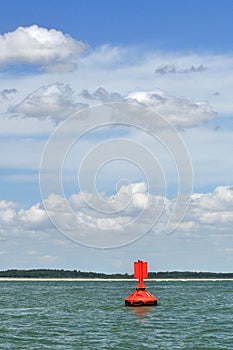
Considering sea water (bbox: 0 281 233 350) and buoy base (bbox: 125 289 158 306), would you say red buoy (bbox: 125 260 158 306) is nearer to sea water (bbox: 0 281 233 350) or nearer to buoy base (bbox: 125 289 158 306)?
buoy base (bbox: 125 289 158 306)

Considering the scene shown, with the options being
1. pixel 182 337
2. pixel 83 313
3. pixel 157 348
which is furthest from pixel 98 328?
pixel 83 313

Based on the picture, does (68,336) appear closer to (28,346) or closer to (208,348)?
(28,346)

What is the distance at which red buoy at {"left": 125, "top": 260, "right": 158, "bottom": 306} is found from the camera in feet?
226

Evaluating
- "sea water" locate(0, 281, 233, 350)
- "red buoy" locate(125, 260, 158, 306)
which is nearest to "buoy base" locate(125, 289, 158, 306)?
"red buoy" locate(125, 260, 158, 306)

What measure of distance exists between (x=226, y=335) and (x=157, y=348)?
8.94 meters

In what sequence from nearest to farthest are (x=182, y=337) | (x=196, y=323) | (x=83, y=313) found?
(x=182, y=337), (x=196, y=323), (x=83, y=313)

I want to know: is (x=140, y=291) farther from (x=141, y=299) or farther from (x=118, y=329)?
(x=118, y=329)

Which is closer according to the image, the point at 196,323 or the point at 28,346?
the point at 28,346

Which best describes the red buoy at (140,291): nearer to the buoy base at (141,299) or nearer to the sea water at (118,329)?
the buoy base at (141,299)

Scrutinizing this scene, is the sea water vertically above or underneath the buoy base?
underneath

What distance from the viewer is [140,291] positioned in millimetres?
71188

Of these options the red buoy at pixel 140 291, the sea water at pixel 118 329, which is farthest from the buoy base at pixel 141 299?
the sea water at pixel 118 329

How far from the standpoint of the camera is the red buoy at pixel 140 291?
6875 centimetres

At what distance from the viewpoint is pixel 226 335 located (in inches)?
2029
